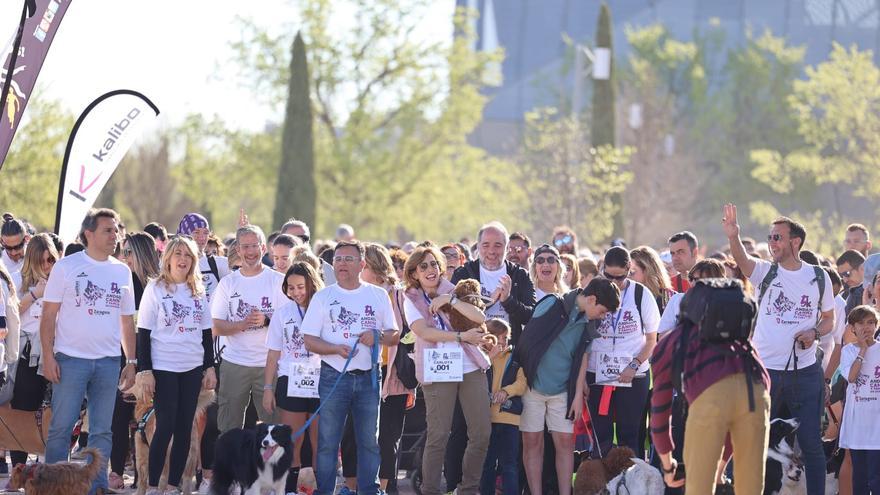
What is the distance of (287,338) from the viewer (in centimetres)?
1061

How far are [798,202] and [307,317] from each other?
167ft

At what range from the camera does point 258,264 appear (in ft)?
36.2

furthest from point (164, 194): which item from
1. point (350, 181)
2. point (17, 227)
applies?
point (17, 227)

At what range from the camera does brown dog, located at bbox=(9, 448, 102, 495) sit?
9.09 metres

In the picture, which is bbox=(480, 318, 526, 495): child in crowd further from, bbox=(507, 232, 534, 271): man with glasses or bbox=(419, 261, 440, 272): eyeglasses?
bbox=(507, 232, 534, 271): man with glasses

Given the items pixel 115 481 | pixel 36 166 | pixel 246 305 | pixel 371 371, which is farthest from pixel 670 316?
pixel 36 166

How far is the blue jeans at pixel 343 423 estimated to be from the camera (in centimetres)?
1016

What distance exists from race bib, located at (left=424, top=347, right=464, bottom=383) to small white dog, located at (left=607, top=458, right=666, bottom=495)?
1.48 metres

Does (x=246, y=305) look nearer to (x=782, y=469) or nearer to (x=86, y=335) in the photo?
(x=86, y=335)

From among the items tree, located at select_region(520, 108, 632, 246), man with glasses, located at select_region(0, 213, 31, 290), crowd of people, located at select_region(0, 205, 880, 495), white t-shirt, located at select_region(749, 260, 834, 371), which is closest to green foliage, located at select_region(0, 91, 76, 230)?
tree, located at select_region(520, 108, 632, 246)

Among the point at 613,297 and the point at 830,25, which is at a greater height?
the point at 830,25

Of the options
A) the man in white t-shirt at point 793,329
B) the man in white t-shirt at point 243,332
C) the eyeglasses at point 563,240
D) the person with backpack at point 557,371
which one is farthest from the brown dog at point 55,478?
the eyeglasses at point 563,240

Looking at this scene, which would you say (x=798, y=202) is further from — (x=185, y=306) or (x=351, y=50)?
(x=185, y=306)

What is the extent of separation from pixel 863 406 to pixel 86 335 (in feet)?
19.1
